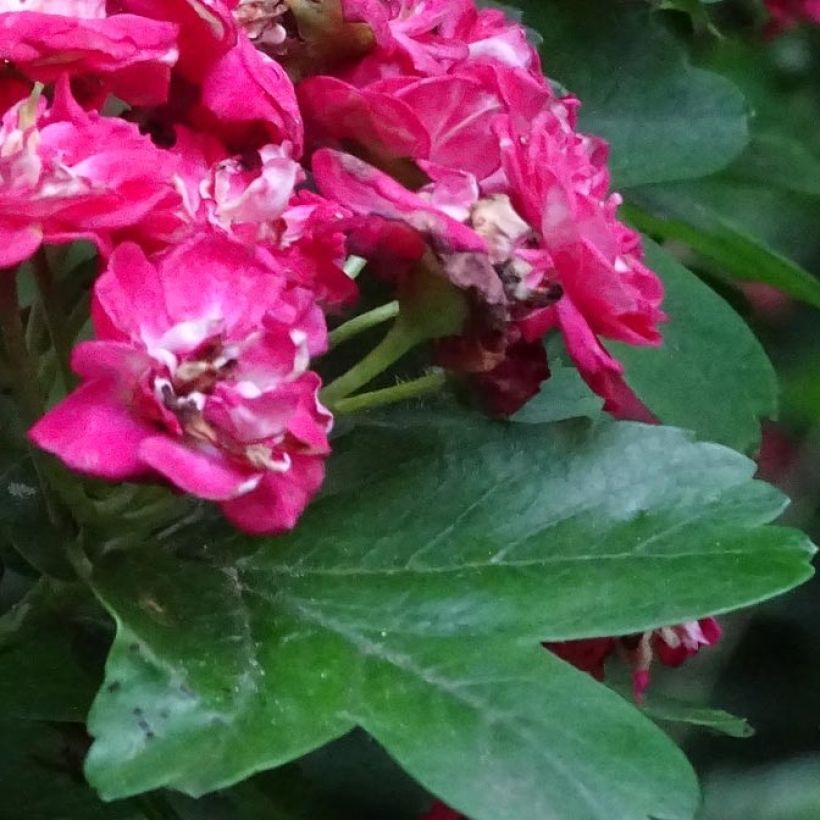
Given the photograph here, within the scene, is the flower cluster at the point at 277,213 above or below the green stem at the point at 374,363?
above

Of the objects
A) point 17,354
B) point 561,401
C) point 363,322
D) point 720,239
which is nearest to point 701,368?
point 720,239

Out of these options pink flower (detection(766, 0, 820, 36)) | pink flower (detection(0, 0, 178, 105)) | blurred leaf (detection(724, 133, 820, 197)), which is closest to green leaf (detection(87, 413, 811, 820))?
pink flower (detection(0, 0, 178, 105))

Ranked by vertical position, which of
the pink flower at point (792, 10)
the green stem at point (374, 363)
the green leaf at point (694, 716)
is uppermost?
the green stem at point (374, 363)

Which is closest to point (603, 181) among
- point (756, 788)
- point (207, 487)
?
point (207, 487)

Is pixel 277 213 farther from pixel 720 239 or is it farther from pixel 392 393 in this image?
pixel 720 239

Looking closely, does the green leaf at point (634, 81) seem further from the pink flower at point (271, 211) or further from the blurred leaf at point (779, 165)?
the pink flower at point (271, 211)

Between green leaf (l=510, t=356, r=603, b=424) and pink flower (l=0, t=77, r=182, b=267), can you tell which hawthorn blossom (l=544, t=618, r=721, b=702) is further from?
pink flower (l=0, t=77, r=182, b=267)

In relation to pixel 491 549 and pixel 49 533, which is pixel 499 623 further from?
pixel 49 533

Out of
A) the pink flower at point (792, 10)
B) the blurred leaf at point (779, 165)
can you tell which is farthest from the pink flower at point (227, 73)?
the pink flower at point (792, 10)
